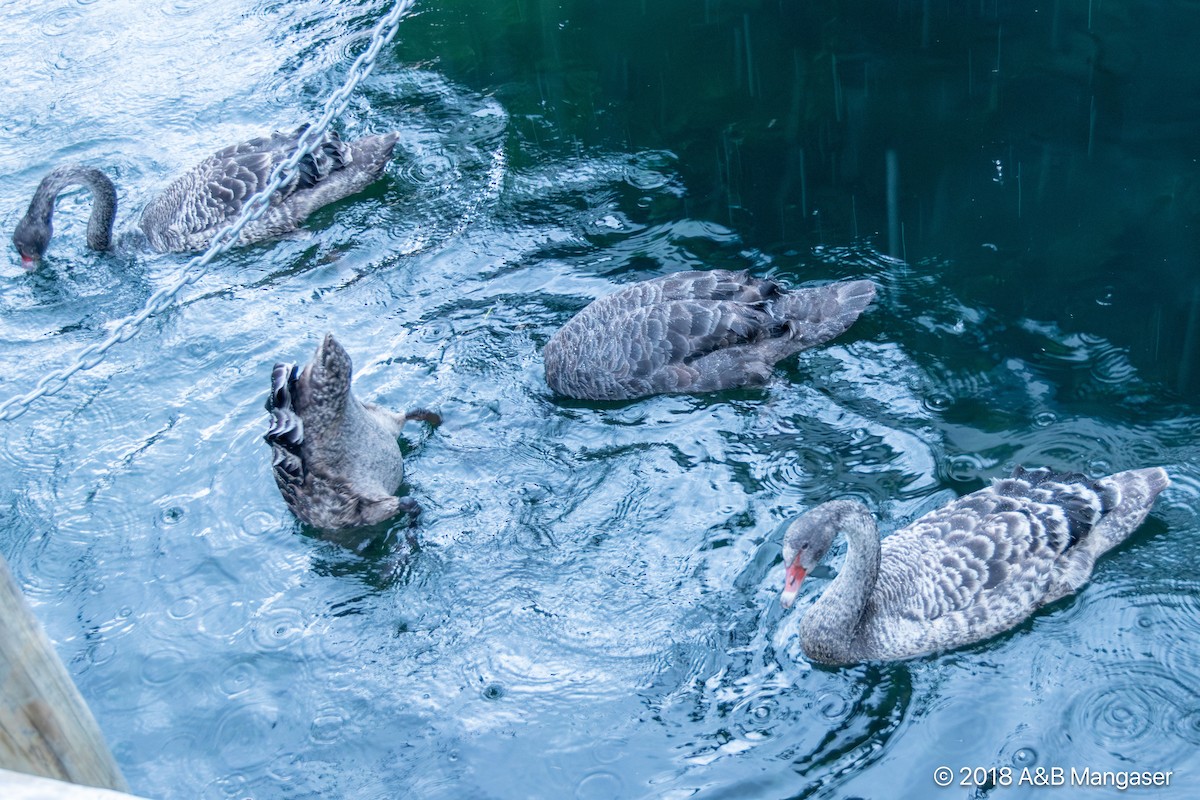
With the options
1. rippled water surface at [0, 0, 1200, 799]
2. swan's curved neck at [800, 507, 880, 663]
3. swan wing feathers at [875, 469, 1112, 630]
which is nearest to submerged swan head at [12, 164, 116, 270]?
rippled water surface at [0, 0, 1200, 799]

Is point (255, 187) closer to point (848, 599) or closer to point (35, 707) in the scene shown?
point (848, 599)

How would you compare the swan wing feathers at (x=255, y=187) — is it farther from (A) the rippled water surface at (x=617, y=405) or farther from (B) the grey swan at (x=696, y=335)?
(B) the grey swan at (x=696, y=335)

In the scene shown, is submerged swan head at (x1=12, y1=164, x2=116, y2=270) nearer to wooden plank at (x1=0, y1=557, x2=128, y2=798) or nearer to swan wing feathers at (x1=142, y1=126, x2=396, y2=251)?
swan wing feathers at (x1=142, y1=126, x2=396, y2=251)

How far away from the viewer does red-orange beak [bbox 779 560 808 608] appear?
5.21 meters

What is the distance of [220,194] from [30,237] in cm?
186

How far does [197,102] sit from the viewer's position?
1173cm

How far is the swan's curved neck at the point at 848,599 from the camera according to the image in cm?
529

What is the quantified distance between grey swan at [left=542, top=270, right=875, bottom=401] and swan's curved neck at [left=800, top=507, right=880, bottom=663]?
2.16m

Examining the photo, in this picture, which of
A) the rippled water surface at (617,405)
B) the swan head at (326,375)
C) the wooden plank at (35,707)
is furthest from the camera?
the swan head at (326,375)

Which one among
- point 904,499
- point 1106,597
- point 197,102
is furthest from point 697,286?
point 197,102

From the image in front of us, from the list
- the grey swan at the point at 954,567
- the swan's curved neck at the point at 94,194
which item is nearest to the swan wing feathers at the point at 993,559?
the grey swan at the point at 954,567

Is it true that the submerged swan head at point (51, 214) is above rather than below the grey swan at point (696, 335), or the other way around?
above

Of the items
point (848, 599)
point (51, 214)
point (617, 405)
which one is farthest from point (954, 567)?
point (51, 214)

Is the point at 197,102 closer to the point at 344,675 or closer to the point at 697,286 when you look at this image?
the point at 697,286
